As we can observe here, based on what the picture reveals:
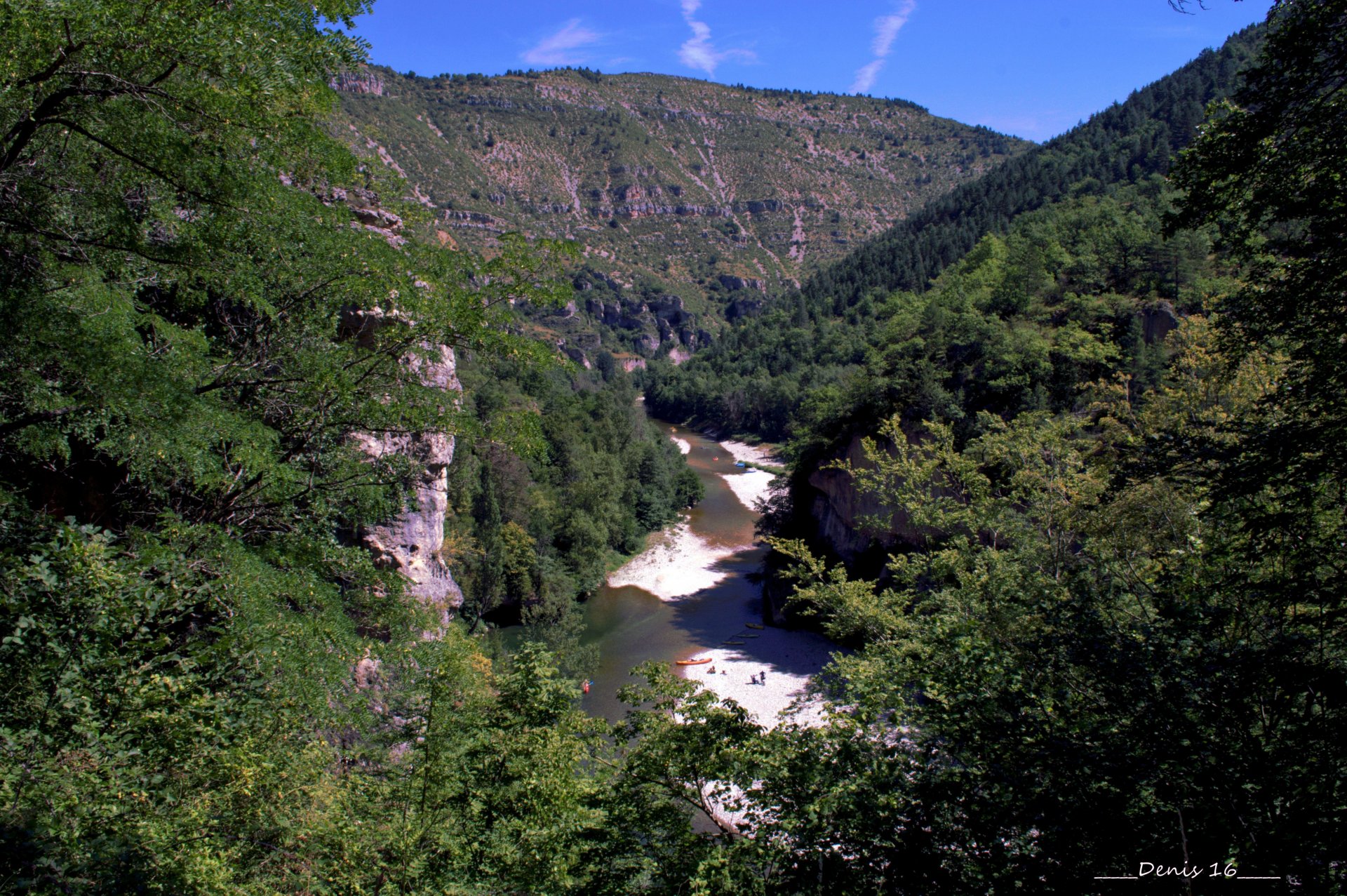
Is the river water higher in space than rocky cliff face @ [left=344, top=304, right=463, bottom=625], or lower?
lower

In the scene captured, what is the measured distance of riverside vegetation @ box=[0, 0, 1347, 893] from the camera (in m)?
3.84

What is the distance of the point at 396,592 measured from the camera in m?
6.32

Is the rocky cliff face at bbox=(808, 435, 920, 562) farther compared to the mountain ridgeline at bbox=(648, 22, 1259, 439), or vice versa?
the mountain ridgeline at bbox=(648, 22, 1259, 439)

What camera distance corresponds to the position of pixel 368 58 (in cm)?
507

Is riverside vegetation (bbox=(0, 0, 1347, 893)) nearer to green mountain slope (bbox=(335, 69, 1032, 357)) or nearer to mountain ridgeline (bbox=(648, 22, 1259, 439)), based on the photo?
mountain ridgeline (bbox=(648, 22, 1259, 439))

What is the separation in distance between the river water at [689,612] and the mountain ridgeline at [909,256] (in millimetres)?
15648

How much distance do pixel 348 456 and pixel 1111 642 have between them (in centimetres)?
616

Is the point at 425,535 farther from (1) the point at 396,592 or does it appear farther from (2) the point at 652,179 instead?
(2) the point at 652,179

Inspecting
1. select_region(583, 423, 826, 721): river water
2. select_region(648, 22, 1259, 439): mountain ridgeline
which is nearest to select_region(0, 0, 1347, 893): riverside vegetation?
select_region(583, 423, 826, 721): river water

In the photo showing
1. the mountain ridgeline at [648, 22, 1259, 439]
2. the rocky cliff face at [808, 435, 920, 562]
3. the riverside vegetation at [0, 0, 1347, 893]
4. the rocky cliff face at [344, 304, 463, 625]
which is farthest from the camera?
the mountain ridgeline at [648, 22, 1259, 439]

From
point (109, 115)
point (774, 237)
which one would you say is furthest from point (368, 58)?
point (774, 237)

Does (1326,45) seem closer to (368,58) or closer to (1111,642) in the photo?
Answer: (1111,642)

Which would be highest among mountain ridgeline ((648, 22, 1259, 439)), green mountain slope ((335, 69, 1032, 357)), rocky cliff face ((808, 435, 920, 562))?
green mountain slope ((335, 69, 1032, 357))

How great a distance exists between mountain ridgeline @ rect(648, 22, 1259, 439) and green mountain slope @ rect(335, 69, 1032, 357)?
32.6 metres
